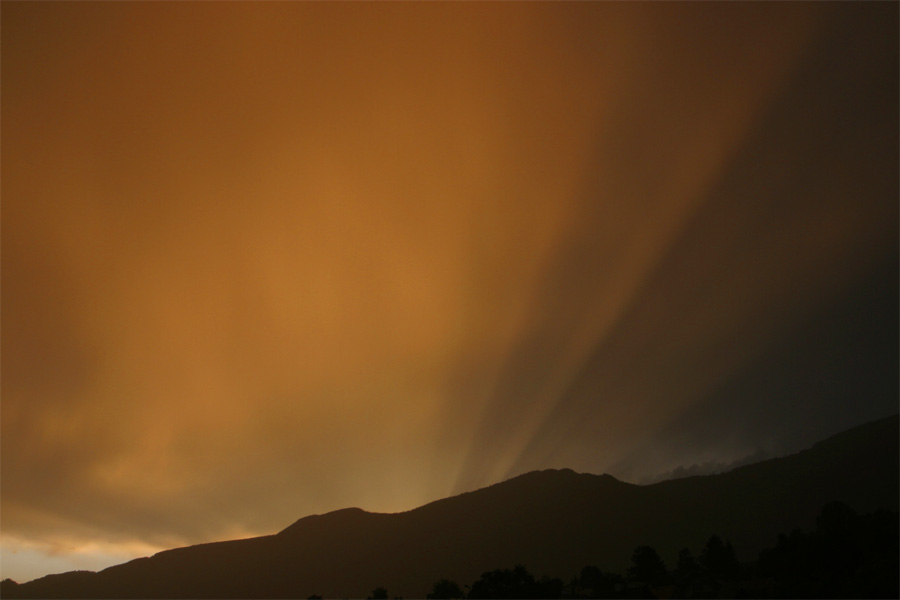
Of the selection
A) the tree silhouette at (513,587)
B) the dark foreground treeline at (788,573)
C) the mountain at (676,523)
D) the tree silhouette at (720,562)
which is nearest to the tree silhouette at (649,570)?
the dark foreground treeline at (788,573)

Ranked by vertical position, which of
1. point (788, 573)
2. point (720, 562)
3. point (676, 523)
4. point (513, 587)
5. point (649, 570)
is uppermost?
point (676, 523)

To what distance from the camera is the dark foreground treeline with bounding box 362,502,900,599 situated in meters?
53.0

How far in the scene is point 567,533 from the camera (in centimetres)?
18775

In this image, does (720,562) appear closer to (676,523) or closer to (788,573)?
(788,573)

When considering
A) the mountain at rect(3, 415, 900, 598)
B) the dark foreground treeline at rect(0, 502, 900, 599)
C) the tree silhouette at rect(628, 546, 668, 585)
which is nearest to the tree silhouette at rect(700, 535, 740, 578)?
the dark foreground treeline at rect(0, 502, 900, 599)

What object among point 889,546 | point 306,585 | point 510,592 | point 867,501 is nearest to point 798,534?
point 889,546

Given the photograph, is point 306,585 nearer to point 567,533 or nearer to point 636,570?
point 567,533

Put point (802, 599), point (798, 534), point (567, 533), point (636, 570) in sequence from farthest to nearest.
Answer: point (567, 533) < point (636, 570) < point (798, 534) < point (802, 599)

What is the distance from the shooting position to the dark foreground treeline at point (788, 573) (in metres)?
53.0

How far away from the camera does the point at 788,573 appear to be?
202 ft

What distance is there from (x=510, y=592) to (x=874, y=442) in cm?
13413

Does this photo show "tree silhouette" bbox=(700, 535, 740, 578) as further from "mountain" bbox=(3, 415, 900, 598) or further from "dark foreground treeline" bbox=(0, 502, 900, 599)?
→ "mountain" bbox=(3, 415, 900, 598)

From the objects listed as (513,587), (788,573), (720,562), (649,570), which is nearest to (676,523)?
(649,570)

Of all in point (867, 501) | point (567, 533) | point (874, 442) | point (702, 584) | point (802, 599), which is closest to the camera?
point (802, 599)
